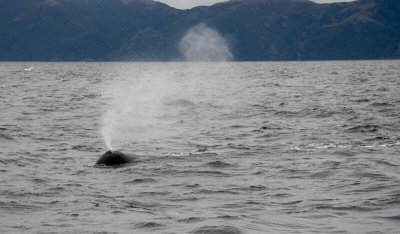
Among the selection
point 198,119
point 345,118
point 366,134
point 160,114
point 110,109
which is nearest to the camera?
point 366,134

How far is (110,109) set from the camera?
4922 cm

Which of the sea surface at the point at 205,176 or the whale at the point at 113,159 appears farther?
the whale at the point at 113,159

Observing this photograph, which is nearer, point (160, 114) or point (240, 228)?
point (240, 228)

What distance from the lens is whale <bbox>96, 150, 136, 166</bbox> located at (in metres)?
21.0

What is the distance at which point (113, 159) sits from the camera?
830 inches

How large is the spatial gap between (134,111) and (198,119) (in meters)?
8.49

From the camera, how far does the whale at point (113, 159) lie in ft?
68.8

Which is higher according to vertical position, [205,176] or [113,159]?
[113,159]

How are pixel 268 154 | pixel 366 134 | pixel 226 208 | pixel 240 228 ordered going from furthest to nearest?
pixel 366 134, pixel 268 154, pixel 226 208, pixel 240 228

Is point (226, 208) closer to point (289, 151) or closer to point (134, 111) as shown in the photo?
point (289, 151)

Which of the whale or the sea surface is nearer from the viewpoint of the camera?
the sea surface

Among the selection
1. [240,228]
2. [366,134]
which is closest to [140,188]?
[240,228]

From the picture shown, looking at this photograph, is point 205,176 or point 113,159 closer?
point 205,176

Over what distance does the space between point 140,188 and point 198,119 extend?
22563 mm
